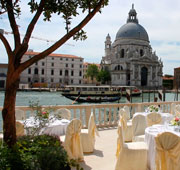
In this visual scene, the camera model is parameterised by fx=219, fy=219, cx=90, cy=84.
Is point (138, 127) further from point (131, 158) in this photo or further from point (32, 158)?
point (32, 158)

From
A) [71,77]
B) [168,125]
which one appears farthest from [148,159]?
[71,77]

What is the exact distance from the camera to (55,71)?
7556cm

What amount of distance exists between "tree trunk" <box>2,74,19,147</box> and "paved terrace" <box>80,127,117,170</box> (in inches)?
69.9

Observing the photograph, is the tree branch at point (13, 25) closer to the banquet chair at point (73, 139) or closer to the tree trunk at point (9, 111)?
the tree trunk at point (9, 111)

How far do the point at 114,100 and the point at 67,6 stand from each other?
34.7 meters

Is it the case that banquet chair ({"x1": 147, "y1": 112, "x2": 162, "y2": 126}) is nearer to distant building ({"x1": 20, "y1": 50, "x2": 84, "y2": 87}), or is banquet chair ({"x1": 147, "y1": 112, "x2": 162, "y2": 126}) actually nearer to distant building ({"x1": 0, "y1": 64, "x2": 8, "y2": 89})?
distant building ({"x1": 0, "y1": 64, "x2": 8, "y2": 89})

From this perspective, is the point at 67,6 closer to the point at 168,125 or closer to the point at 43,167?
the point at 43,167

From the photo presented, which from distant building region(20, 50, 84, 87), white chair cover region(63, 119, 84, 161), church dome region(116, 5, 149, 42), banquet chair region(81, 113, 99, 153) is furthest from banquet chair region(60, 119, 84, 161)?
church dome region(116, 5, 149, 42)

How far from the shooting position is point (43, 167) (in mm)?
3066

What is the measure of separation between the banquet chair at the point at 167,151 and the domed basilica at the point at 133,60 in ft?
225

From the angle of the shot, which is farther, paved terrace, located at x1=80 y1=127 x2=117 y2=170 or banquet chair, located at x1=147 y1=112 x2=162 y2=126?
banquet chair, located at x1=147 y1=112 x2=162 y2=126

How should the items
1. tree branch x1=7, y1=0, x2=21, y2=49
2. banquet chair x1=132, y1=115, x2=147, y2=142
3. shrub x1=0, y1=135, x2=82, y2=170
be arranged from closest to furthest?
shrub x1=0, y1=135, x2=82, y2=170
tree branch x1=7, y1=0, x2=21, y2=49
banquet chair x1=132, y1=115, x2=147, y2=142

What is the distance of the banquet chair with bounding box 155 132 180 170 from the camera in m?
3.44

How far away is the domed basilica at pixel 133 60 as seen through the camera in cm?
7238
